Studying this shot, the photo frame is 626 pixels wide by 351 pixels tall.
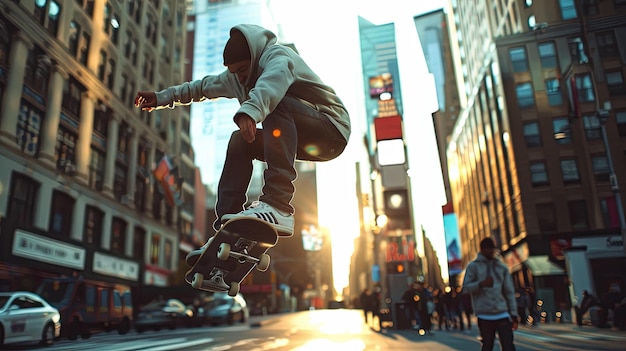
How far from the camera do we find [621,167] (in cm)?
618

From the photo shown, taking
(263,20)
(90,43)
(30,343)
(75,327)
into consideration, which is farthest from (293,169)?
(75,327)

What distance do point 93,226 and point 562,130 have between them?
1610 centimetres

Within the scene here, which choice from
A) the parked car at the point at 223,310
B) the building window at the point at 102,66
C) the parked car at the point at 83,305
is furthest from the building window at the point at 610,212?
the parked car at the point at 223,310

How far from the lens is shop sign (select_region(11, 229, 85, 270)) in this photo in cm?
1031

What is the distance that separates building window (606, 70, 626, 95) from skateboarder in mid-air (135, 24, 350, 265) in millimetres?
5268

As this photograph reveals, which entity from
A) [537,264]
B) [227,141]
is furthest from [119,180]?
[537,264]

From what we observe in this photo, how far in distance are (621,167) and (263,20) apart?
5186mm

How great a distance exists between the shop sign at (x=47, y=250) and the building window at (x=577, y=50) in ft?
34.1

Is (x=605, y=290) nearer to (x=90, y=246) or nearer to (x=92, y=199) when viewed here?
(x=92, y=199)

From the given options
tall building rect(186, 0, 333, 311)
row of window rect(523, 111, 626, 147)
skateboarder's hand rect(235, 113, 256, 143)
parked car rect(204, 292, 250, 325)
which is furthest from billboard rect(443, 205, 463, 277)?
skateboarder's hand rect(235, 113, 256, 143)

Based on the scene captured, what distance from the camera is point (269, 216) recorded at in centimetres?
244

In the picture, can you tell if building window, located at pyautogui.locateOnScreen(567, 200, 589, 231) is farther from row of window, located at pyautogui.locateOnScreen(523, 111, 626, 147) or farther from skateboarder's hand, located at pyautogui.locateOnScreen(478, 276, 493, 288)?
skateboarder's hand, located at pyautogui.locateOnScreen(478, 276, 493, 288)

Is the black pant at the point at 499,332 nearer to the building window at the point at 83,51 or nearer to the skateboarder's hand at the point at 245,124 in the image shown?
the skateboarder's hand at the point at 245,124

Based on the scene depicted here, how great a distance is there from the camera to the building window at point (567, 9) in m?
6.52
